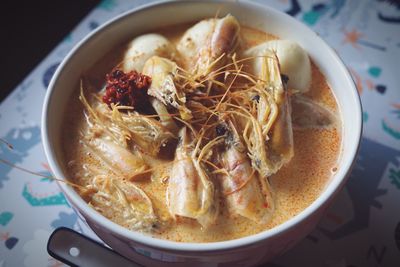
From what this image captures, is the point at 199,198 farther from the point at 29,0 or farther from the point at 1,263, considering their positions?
the point at 29,0

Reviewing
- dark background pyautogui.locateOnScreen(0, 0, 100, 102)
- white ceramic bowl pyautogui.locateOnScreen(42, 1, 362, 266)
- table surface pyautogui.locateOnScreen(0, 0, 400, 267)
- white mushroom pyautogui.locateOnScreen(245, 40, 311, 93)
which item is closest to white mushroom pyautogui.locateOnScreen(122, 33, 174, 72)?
white ceramic bowl pyautogui.locateOnScreen(42, 1, 362, 266)

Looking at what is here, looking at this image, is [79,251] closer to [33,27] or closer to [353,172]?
[353,172]

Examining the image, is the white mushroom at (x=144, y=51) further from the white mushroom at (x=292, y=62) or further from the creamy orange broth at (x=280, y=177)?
the white mushroom at (x=292, y=62)

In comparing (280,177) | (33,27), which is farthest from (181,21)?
(33,27)

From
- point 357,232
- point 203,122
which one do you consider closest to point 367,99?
point 357,232

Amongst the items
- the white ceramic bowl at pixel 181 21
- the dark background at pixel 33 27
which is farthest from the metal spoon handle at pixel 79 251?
the dark background at pixel 33 27

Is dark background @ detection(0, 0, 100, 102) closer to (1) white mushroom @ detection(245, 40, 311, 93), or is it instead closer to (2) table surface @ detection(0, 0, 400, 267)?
(2) table surface @ detection(0, 0, 400, 267)
